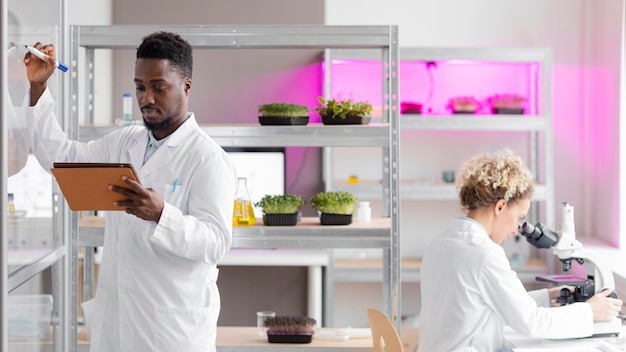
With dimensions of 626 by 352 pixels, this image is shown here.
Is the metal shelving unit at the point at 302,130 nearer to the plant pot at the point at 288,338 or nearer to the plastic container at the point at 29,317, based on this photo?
the plant pot at the point at 288,338

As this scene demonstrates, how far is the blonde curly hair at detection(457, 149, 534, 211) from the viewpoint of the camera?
283 cm

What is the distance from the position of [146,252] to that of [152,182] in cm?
20

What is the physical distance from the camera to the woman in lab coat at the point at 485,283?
270 cm

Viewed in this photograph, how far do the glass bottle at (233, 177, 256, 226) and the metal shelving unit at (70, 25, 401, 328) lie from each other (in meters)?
0.06

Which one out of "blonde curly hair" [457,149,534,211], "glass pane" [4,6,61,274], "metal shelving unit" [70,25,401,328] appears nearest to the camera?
"glass pane" [4,6,61,274]

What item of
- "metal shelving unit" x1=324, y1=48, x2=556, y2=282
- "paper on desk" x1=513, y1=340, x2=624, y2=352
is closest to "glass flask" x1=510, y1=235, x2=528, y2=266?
"metal shelving unit" x1=324, y1=48, x2=556, y2=282

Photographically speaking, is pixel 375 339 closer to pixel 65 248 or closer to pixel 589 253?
pixel 589 253

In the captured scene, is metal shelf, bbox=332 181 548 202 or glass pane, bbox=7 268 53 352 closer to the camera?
glass pane, bbox=7 268 53 352

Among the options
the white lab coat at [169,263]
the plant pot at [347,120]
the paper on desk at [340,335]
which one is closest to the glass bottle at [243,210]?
the plant pot at [347,120]

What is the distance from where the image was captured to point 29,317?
2676mm

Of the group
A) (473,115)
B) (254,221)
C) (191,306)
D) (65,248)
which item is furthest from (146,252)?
(473,115)

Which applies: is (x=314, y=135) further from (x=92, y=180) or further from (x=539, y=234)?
(x=92, y=180)

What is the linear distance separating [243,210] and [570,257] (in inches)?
48.4

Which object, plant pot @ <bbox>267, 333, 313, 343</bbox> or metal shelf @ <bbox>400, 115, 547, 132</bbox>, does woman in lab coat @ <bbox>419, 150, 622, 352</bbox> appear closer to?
plant pot @ <bbox>267, 333, 313, 343</bbox>
